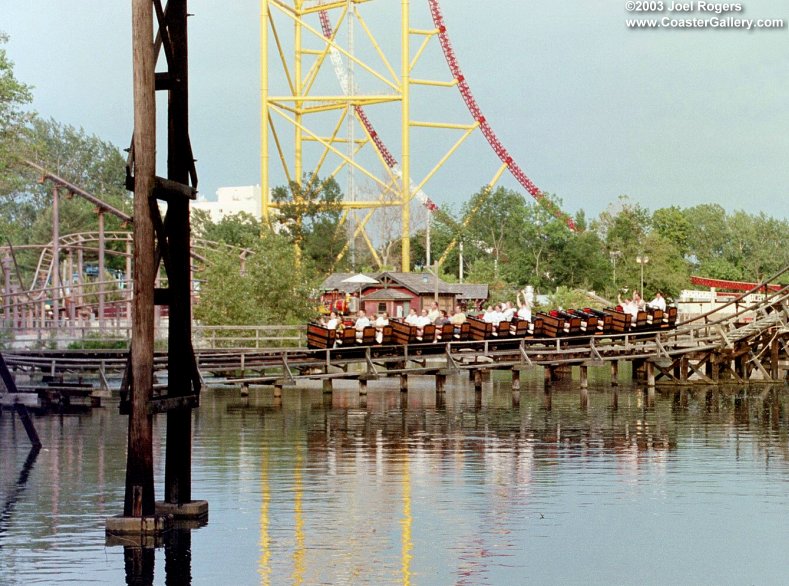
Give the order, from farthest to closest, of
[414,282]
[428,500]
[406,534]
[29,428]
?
[414,282], [29,428], [428,500], [406,534]

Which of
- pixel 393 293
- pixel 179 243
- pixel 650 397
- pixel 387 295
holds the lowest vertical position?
pixel 650 397

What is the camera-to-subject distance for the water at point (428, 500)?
12.4 meters

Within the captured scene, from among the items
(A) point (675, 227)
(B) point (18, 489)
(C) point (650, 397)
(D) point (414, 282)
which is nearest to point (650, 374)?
(C) point (650, 397)

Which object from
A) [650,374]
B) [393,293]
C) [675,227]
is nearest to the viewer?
[650,374]

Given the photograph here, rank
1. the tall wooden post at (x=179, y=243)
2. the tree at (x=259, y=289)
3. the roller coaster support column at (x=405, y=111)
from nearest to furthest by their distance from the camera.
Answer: the tall wooden post at (x=179, y=243), the tree at (x=259, y=289), the roller coaster support column at (x=405, y=111)

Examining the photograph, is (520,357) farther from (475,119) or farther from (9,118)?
(475,119)

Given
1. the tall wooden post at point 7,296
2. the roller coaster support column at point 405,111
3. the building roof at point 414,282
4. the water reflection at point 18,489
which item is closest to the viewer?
the water reflection at point 18,489

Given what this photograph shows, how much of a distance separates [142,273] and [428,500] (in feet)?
16.2

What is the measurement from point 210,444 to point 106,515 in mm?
8032

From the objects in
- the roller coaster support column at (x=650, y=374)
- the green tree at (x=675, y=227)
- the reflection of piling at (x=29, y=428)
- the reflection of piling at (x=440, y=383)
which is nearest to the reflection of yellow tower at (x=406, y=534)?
the reflection of piling at (x=29, y=428)

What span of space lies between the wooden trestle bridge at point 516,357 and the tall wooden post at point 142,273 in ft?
61.2

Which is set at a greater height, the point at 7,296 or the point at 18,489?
→ the point at 7,296

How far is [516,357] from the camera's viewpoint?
38469mm

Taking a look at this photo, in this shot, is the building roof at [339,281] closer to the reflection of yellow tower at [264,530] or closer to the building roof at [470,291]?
the building roof at [470,291]
